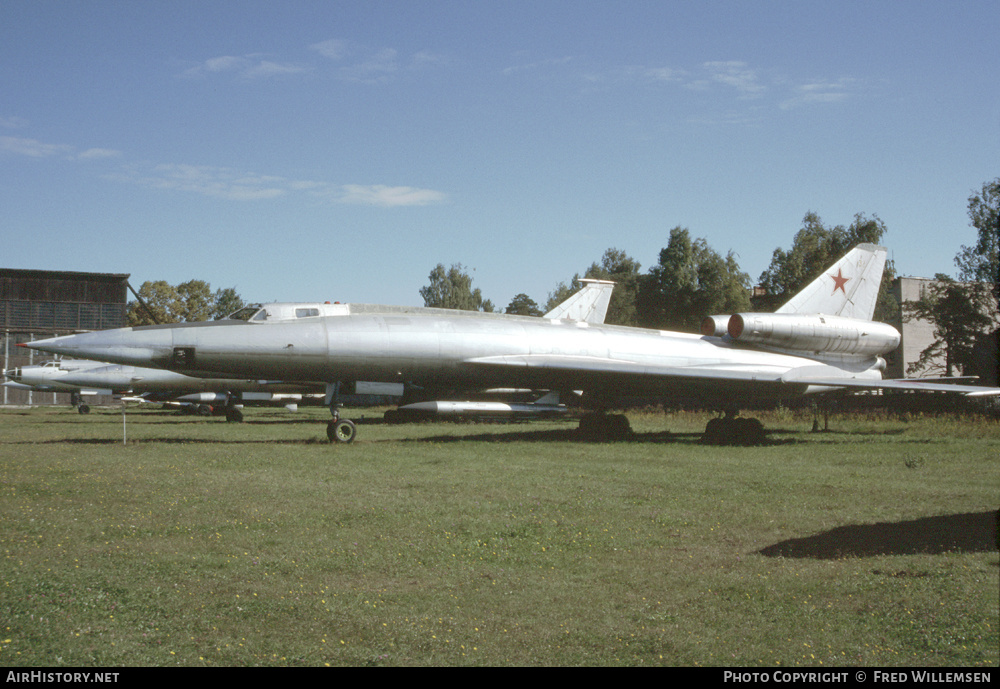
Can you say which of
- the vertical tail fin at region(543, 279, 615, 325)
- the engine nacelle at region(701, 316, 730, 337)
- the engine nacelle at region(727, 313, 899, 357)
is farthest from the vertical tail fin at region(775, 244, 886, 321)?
the vertical tail fin at region(543, 279, 615, 325)

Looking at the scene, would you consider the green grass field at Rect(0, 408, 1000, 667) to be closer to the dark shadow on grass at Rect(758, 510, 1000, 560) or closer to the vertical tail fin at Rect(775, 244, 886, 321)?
the dark shadow on grass at Rect(758, 510, 1000, 560)

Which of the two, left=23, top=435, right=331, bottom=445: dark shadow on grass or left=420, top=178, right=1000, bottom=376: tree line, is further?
left=420, top=178, right=1000, bottom=376: tree line

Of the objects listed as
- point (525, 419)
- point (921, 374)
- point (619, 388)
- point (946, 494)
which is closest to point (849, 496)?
point (946, 494)

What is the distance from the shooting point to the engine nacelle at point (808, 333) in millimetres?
22328

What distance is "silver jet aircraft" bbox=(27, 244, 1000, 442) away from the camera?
17.5 m

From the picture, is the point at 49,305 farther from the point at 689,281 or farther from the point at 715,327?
the point at 715,327

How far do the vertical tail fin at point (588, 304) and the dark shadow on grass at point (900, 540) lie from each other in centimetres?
2134

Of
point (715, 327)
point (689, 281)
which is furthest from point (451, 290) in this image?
point (715, 327)

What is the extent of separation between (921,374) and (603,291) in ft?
87.5

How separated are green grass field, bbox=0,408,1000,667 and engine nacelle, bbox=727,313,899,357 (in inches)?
358

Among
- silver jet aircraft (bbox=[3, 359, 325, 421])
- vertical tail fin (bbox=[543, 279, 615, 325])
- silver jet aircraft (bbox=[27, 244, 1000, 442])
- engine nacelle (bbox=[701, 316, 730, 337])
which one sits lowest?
silver jet aircraft (bbox=[3, 359, 325, 421])

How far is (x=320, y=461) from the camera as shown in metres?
14.3
